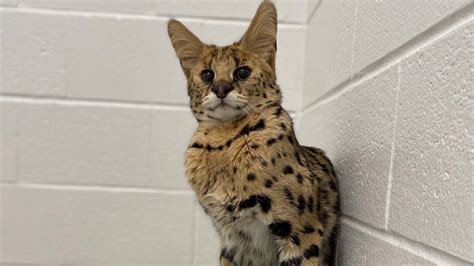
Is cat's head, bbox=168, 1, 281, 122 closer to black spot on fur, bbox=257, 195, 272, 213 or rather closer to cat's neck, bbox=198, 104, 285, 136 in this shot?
cat's neck, bbox=198, 104, 285, 136

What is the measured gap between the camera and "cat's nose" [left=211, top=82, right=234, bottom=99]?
2.82 feet

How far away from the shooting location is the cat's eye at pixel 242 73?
901 mm

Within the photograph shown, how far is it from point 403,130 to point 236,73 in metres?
0.35

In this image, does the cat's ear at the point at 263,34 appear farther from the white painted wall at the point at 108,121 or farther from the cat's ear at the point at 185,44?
the white painted wall at the point at 108,121

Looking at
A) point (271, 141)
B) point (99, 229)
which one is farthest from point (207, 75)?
point (99, 229)

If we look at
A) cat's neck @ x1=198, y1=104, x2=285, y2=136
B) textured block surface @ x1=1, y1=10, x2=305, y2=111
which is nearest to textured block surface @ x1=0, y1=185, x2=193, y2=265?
textured block surface @ x1=1, y1=10, x2=305, y2=111

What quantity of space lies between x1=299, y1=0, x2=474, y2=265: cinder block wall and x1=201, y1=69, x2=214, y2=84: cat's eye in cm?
27

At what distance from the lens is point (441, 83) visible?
54cm

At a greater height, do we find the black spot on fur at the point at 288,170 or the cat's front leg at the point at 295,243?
the black spot on fur at the point at 288,170

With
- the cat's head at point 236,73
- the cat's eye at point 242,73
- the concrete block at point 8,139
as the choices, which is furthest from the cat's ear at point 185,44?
the concrete block at point 8,139

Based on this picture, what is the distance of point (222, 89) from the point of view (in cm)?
86

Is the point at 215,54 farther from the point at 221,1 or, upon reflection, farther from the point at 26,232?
→ the point at 26,232

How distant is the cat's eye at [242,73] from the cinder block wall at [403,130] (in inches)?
8.2

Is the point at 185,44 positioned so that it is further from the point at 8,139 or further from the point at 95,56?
the point at 8,139
